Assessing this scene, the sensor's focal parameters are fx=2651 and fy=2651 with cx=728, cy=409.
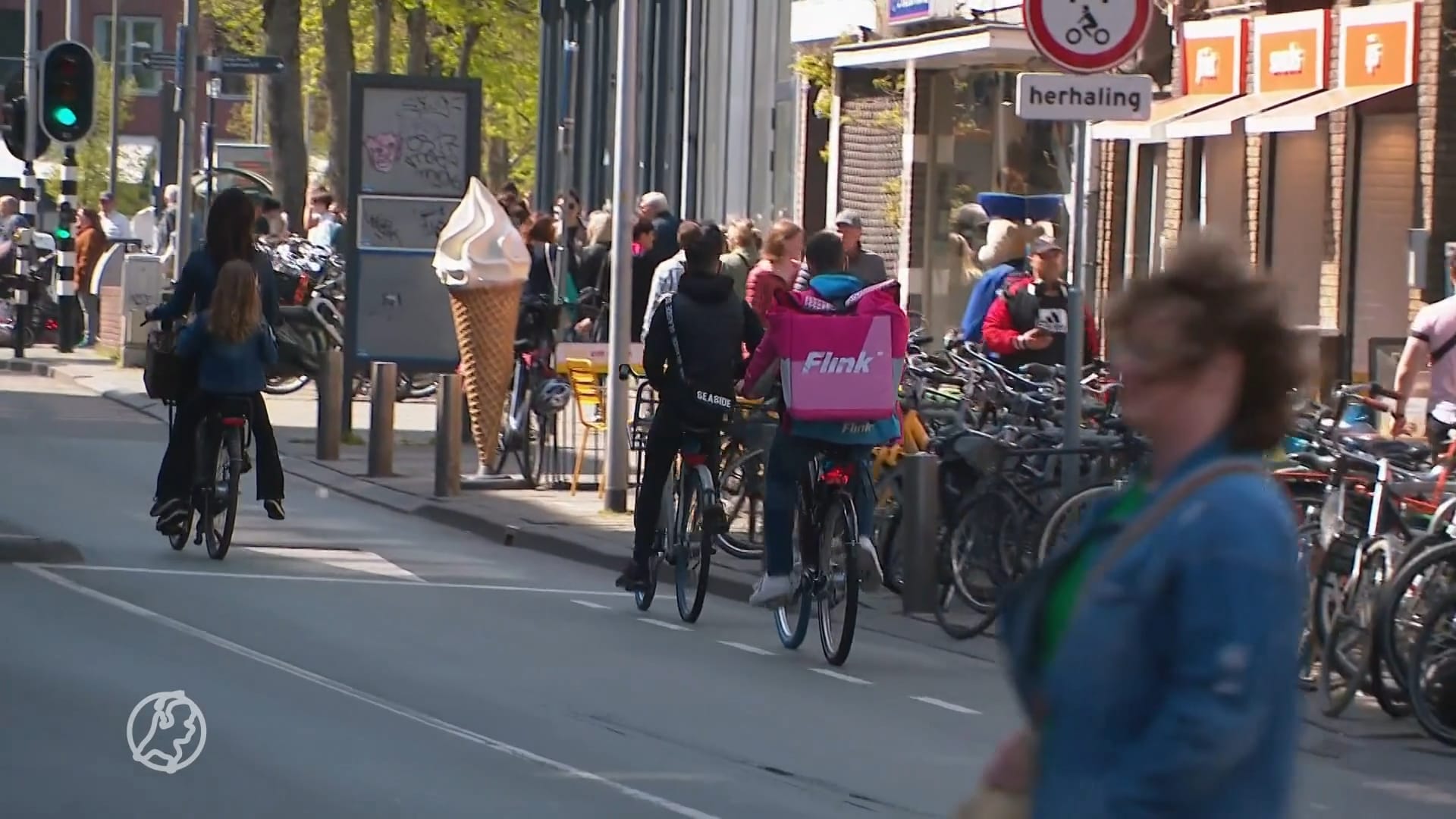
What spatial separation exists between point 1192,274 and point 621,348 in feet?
42.9

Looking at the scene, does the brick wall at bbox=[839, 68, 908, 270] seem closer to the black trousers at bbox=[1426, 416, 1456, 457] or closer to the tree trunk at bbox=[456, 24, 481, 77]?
the black trousers at bbox=[1426, 416, 1456, 457]

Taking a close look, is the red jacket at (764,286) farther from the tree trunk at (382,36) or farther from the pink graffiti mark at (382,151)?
the tree trunk at (382,36)

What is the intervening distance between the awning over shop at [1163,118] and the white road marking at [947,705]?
506 inches

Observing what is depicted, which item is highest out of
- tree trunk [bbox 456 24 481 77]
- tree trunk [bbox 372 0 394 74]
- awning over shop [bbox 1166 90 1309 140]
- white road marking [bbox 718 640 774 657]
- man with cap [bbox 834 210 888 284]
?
tree trunk [bbox 456 24 481 77]

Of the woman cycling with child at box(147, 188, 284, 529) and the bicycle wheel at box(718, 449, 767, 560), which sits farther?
the bicycle wheel at box(718, 449, 767, 560)

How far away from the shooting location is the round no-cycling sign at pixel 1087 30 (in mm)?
11242

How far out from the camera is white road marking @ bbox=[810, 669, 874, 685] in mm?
10320

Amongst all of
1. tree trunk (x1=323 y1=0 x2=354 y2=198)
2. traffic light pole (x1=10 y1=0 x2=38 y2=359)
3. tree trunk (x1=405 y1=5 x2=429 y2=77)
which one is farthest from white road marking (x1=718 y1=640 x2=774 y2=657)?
tree trunk (x1=405 y1=5 x2=429 y2=77)

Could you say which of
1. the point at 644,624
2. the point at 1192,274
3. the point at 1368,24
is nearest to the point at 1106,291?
the point at 1368,24

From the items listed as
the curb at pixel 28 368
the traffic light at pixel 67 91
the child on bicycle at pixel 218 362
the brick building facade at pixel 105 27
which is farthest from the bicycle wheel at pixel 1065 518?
the brick building facade at pixel 105 27

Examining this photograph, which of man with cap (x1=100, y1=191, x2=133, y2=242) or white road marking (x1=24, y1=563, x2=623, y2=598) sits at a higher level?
man with cap (x1=100, y1=191, x2=133, y2=242)

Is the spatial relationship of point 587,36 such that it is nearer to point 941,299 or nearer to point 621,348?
point 941,299

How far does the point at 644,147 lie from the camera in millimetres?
39781

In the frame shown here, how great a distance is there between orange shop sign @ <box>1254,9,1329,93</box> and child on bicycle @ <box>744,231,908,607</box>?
10545 millimetres
